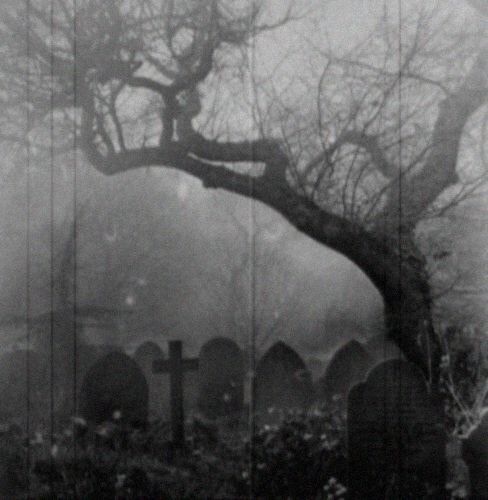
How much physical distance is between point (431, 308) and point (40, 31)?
4406mm

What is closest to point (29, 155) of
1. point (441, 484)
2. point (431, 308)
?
point (431, 308)

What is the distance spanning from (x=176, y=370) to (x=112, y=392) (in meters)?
0.66

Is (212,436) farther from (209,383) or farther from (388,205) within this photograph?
(388,205)

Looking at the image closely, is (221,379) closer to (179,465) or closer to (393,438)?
(179,465)

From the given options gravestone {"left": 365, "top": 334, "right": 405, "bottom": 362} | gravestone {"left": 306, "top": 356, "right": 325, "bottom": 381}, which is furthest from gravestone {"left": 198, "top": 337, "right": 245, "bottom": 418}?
gravestone {"left": 306, "top": 356, "right": 325, "bottom": 381}

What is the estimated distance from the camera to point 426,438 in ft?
18.9

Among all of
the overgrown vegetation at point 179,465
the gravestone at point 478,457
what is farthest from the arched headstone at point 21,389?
the gravestone at point 478,457

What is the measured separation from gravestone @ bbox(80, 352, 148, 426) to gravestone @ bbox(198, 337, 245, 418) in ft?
4.32

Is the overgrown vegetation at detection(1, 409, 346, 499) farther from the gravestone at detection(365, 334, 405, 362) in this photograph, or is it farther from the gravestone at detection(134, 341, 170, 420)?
the gravestone at detection(365, 334, 405, 362)

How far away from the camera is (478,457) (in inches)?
150

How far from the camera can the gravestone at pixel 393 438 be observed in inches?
222

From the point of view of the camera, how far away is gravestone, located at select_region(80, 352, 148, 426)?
734 cm

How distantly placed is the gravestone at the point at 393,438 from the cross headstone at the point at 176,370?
2.08 meters

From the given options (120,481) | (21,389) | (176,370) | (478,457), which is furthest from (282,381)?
(478,457)
